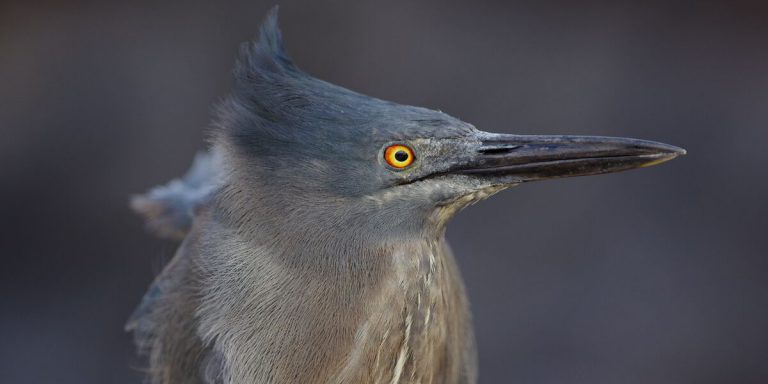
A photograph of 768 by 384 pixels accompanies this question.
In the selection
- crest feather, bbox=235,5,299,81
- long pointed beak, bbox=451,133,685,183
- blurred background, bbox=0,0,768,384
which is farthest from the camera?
blurred background, bbox=0,0,768,384

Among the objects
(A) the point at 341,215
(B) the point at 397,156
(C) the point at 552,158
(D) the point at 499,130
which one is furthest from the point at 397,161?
(D) the point at 499,130

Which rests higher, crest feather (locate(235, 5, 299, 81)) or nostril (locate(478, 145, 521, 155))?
crest feather (locate(235, 5, 299, 81))

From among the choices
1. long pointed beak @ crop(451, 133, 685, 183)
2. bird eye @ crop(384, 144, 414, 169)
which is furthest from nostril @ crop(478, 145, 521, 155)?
bird eye @ crop(384, 144, 414, 169)

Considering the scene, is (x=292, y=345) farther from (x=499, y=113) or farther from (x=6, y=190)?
(x=6, y=190)

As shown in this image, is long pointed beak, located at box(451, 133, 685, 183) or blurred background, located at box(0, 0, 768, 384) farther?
blurred background, located at box(0, 0, 768, 384)

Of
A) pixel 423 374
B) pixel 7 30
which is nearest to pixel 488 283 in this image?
pixel 423 374

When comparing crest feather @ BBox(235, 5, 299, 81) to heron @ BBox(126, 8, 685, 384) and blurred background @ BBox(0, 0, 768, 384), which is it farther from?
blurred background @ BBox(0, 0, 768, 384)

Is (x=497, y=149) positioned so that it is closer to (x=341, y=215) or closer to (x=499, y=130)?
(x=341, y=215)
